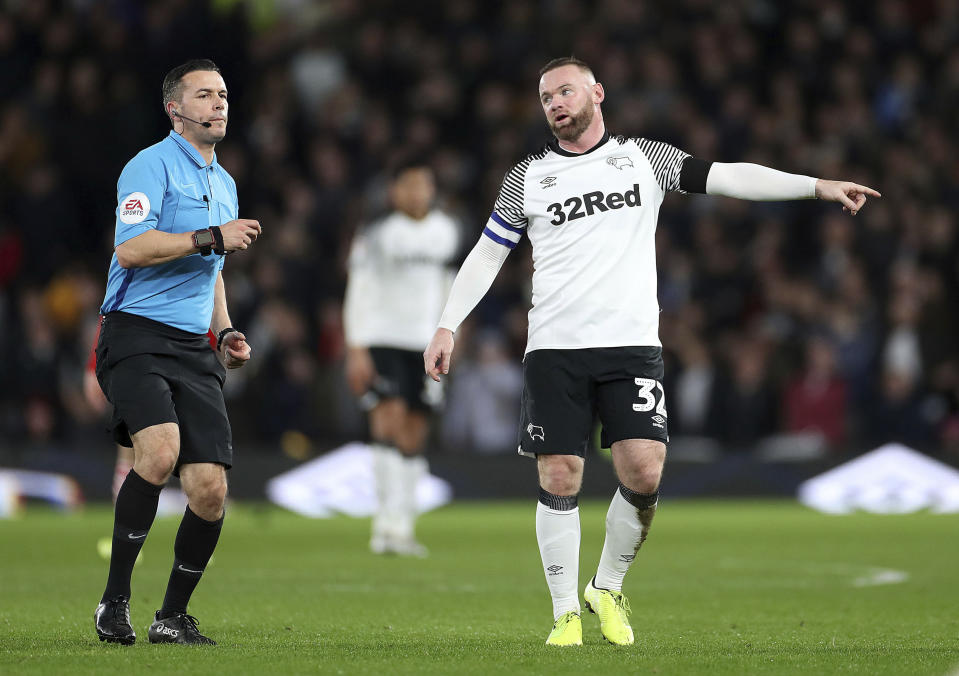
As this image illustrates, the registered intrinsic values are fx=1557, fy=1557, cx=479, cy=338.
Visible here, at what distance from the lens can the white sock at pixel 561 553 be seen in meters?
6.26

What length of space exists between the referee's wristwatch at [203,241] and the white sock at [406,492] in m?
5.33

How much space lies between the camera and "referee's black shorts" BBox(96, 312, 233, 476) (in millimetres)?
5973

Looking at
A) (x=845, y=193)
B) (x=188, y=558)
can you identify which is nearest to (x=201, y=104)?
(x=188, y=558)

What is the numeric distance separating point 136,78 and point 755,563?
1234cm

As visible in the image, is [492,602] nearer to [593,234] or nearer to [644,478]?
[644,478]

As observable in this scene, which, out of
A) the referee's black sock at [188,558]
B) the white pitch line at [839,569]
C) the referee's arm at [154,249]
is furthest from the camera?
the white pitch line at [839,569]

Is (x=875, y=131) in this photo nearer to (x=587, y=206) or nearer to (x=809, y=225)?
(x=809, y=225)

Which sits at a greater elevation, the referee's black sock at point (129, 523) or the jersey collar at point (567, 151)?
the jersey collar at point (567, 151)

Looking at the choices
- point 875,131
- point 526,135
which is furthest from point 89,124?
point 875,131

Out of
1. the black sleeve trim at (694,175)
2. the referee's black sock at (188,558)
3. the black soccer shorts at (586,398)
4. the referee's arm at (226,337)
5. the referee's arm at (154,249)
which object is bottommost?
the referee's black sock at (188,558)

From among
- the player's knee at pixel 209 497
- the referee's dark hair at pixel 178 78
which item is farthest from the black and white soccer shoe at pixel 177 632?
the referee's dark hair at pixel 178 78

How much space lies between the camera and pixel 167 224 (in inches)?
243

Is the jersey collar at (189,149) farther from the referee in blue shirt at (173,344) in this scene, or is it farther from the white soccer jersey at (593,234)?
the white soccer jersey at (593,234)

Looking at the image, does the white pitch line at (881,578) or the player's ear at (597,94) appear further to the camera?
the white pitch line at (881,578)
